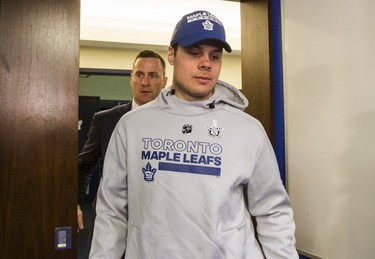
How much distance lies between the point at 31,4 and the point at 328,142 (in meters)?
1.37

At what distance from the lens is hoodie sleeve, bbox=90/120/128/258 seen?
1181mm

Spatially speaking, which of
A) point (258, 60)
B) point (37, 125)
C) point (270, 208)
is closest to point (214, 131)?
point (270, 208)

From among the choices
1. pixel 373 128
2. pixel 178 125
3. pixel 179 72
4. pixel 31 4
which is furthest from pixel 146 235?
pixel 31 4

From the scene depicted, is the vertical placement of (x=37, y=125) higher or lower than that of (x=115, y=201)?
higher

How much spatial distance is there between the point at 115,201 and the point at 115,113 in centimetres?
93

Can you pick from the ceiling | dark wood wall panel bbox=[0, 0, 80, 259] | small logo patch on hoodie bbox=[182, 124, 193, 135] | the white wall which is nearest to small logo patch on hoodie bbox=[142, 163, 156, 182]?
small logo patch on hoodie bbox=[182, 124, 193, 135]

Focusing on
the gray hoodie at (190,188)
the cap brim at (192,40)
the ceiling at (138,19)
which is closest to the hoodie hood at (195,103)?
the gray hoodie at (190,188)

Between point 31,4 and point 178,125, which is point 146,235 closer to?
point 178,125

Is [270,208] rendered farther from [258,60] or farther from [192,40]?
[258,60]

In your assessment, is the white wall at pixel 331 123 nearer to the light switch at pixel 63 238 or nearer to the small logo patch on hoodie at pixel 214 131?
the small logo patch on hoodie at pixel 214 131

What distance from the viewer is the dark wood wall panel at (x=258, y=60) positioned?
6.25 feet

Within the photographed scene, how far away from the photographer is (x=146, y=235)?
3.56ft

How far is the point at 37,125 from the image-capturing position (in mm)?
1595

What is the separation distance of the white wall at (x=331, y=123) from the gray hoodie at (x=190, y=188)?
0.39 meters
